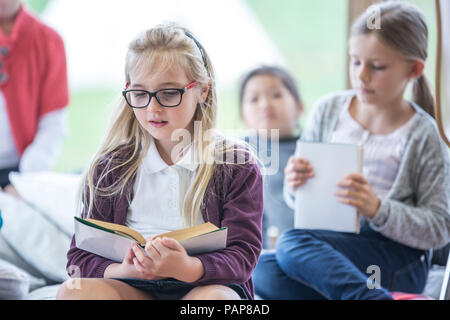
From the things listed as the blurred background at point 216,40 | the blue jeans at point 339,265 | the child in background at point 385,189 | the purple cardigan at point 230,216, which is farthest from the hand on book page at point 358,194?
the blurred background at point 216,40

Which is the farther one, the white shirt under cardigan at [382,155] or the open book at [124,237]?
the white shirt under cardigan at [382,155]

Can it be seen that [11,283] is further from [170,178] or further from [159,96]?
[159,96]

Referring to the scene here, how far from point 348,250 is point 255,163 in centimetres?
46

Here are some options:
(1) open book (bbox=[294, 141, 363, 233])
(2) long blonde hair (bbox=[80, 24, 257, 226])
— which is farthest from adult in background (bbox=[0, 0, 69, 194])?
(1) open book (bbox=[294, 141, 363, 233])

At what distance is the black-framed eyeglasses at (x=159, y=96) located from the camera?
1.00 m

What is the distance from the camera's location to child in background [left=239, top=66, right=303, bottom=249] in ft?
6.03

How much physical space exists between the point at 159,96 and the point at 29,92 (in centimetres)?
104

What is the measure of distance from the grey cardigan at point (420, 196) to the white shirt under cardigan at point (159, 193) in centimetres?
51

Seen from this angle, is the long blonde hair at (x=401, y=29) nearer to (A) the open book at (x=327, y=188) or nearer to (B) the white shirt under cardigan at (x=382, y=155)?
(B) the white shirt under cardigan at (x=382, y=155)

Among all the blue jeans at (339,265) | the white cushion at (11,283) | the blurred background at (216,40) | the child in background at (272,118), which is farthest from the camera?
the blurred background at (216,40)

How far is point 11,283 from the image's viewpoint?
121cm

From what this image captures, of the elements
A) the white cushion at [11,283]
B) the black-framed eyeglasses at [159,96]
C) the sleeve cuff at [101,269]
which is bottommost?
the white cushion at [11,283]

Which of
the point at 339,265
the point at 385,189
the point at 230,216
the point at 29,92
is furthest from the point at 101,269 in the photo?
the point at 29,92
